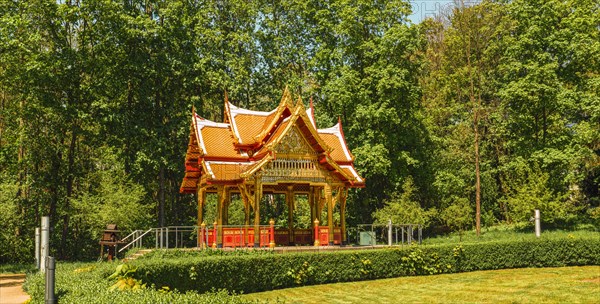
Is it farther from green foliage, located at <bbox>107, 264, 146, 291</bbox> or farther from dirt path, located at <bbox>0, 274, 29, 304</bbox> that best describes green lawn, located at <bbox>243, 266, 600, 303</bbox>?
dirt path, located at <bbox>0, 274, 29, 304</bbox>

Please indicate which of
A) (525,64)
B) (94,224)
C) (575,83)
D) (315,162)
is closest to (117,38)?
(94,224)

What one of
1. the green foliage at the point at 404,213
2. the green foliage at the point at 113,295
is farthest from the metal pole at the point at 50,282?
the green foliage at the point at 404,213

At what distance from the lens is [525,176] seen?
48.7m

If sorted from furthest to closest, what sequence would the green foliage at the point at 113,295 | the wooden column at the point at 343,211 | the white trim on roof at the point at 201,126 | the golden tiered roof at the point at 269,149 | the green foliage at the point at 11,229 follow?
1. the green foliage at the point at 11,229
2. the wooden column at the point at 343,211
3. the white trim on roof at the point at 201,126
4. the golden tiered roof at the point at 269,149
5. the green foliage at the point at 113,295

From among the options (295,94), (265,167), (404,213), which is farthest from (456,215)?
(265,167)

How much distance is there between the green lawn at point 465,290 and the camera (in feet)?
71.7

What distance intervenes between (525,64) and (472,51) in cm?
588

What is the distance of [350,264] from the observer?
27984mm

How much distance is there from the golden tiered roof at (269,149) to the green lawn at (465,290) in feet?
23.4

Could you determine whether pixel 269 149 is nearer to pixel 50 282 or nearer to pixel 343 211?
pixel 343 211

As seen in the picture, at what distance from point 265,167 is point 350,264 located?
6.79 meters

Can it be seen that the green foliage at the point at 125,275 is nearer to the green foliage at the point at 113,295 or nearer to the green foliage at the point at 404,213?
the green foliage at the point at 113,295

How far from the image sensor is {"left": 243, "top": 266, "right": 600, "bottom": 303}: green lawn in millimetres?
21856

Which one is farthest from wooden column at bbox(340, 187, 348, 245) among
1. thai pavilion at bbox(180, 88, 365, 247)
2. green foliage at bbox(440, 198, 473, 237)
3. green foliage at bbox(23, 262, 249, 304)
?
green foliage at bbox(23, 262, 249, 304)
